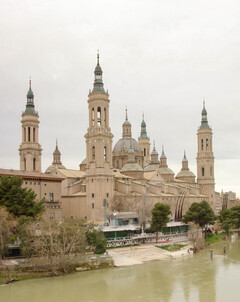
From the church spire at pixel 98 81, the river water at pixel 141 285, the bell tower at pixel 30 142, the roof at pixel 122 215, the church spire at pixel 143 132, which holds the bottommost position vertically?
the river water at pixel 141 285

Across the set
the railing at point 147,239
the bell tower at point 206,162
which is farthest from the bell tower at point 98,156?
the bell tower at point 206,162

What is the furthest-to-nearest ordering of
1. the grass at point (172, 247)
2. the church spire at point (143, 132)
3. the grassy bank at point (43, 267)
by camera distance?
1. the church spire at point (143, 132)
2. the grass at point (172, 247)
3. the grassy bank at point (43, 267)

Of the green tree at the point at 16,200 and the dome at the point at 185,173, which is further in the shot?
the dome at the point at 185,173

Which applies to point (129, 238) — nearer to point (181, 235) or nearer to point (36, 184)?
point (181, 235)

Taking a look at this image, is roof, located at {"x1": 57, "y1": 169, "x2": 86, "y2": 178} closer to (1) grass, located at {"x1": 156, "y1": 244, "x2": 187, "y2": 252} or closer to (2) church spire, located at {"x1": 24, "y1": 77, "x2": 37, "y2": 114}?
(2) church spire, located at {"x1": 24, "y1": 77, "x2": 37, "y2": 114}

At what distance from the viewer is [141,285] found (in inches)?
1326

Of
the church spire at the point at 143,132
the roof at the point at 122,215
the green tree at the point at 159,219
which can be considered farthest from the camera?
the church spire at the point at 143,132

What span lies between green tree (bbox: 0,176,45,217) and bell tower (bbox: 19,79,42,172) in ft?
97.4

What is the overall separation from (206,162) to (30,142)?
4598cm

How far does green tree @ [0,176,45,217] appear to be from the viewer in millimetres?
40406

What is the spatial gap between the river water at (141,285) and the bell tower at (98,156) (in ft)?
70.2

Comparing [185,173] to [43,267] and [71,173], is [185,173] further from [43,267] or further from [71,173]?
[43,267]

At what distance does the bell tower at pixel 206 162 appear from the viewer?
98.4m

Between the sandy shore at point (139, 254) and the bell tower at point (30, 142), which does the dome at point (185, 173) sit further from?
the sandy shore at point (139, 254)
